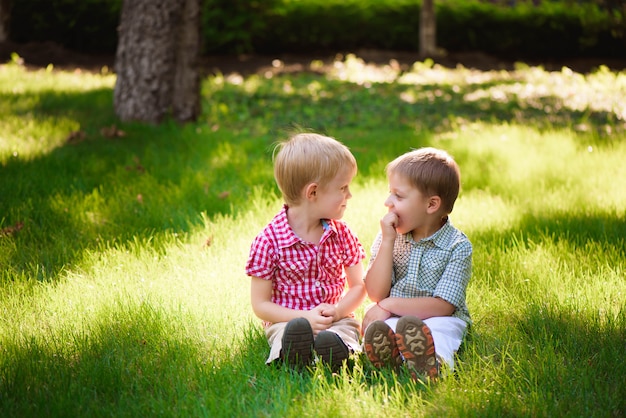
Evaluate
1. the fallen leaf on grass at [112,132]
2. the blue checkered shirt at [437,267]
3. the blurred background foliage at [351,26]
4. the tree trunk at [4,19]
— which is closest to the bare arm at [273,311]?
the blue checkered shirt at [437,267]

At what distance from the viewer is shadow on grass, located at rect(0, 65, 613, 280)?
4320 mm

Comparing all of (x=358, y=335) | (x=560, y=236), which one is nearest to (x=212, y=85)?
(x=560, y=236)

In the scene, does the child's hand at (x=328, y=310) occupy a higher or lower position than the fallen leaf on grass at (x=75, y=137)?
lower

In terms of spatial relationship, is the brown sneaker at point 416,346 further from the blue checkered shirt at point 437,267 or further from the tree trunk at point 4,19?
the tree trunk at point 4,19

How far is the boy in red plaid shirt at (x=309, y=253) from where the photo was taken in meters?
2.84

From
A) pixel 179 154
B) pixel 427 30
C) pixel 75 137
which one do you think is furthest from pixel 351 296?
pixel 427 30

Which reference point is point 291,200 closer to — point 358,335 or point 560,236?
point 358,335

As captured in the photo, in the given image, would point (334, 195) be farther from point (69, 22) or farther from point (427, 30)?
point (69, 22)

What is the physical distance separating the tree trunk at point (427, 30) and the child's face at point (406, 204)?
473 inches

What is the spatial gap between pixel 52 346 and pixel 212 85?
27.6 ft

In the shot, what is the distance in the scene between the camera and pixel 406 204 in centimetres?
288

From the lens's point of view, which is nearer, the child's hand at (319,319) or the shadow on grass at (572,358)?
the shadow on grass at (572,358)

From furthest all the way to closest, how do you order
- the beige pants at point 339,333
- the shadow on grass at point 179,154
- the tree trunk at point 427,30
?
the tree trunk at point 427,30 < the shadow on grass at point 179,154 < the beige pants at point 339,333

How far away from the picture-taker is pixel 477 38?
54.0 feet
